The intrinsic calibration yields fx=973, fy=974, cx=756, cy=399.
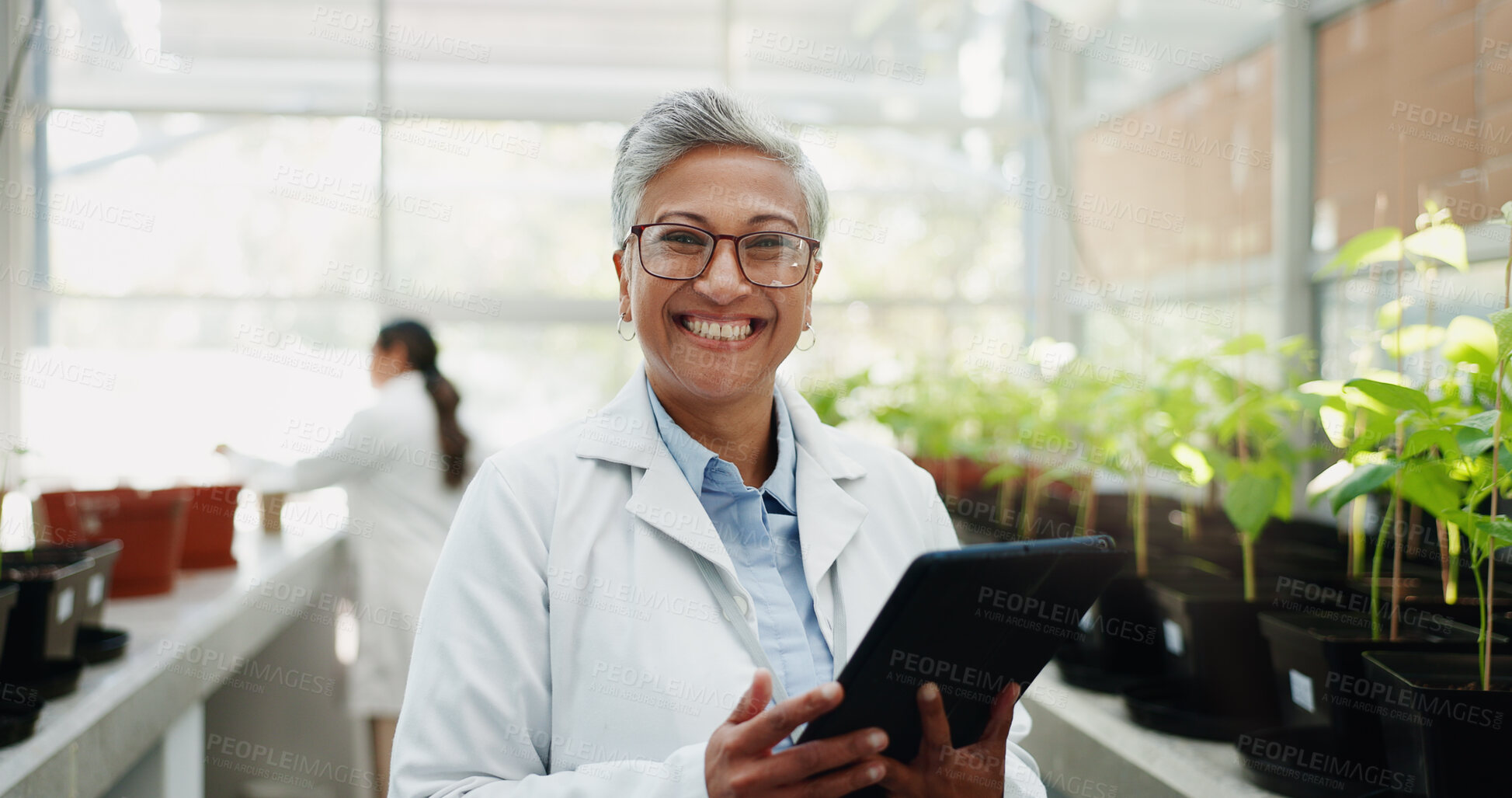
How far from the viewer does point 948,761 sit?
0.91m

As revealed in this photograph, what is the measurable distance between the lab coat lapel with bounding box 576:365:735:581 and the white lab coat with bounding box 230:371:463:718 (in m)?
2.04

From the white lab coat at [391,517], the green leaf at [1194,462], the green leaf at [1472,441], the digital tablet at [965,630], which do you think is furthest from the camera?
the white lab coat at [391,517]

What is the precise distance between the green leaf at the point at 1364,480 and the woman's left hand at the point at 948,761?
0.50 meters

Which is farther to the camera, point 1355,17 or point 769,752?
point 1355,17

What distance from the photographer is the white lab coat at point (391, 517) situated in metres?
3.00

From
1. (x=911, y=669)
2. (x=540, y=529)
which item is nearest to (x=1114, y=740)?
(x=911, y=669)

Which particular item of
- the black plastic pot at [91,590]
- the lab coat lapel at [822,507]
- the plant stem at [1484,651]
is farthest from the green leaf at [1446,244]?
the black plastic pot at [91,590]

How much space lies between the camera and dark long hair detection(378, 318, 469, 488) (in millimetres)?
3062

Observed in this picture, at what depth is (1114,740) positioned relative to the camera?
150cm

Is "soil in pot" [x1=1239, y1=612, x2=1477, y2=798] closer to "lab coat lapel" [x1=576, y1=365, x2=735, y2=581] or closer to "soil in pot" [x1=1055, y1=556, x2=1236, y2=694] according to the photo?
"soil in pot" [x1=1055, y1=556, x2=1236, y2=694]

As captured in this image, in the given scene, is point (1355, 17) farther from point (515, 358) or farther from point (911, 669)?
point (515, 358)

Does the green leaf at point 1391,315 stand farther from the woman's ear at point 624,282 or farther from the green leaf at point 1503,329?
the woman's ear at point 624,282

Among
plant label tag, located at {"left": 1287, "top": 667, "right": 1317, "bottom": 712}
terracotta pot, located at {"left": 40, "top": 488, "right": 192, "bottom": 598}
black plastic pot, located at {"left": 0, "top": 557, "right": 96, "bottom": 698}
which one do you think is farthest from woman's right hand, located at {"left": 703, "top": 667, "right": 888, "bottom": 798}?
terracotta pot, located at {"left": 40, "top": 488, "right": 192, "bottom": 598}

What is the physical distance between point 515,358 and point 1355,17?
11.7 ft
